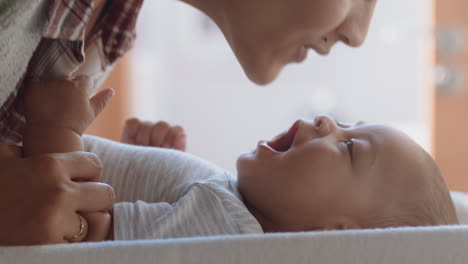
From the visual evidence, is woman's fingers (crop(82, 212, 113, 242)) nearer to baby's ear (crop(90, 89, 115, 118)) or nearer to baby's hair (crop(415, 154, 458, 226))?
baby's ear (crop(90, 89, 115, 118))

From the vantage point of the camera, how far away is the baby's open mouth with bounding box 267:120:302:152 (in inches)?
36.5

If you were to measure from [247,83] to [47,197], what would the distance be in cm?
220

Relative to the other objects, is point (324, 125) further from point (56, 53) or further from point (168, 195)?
point (56, 53)

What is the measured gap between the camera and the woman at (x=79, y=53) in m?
0.60

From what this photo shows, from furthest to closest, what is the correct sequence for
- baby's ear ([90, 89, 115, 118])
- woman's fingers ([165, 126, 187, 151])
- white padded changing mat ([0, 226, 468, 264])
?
woman's fingers ([165, 126, 187, 151]), baby's ear ([90, 89, 115, 118]), white padded changing mat ([0, 226, 468, 264])

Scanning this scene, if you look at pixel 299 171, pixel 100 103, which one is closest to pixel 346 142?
pixel 299 171

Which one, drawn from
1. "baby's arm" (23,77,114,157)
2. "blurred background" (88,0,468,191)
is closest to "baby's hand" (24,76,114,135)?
"baby's arm" (23,77,114,157)

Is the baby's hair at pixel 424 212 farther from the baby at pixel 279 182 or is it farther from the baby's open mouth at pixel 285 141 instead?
the baby's open mouth at pixel 285 141

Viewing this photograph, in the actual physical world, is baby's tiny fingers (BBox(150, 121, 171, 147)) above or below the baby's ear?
below

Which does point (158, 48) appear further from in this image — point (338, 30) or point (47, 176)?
point (47, 176)

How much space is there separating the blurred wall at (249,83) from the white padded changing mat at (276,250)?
2137 millimetres

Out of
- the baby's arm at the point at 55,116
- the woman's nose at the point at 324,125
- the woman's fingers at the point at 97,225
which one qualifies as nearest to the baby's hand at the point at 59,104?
the baby's arm at the point at 55,116

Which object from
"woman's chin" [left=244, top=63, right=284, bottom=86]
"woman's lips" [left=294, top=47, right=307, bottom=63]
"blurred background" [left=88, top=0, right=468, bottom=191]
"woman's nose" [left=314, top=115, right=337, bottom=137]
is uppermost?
"woman's lips" [left=294, top=47, right=307, bottom=63]

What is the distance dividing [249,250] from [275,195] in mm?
312
